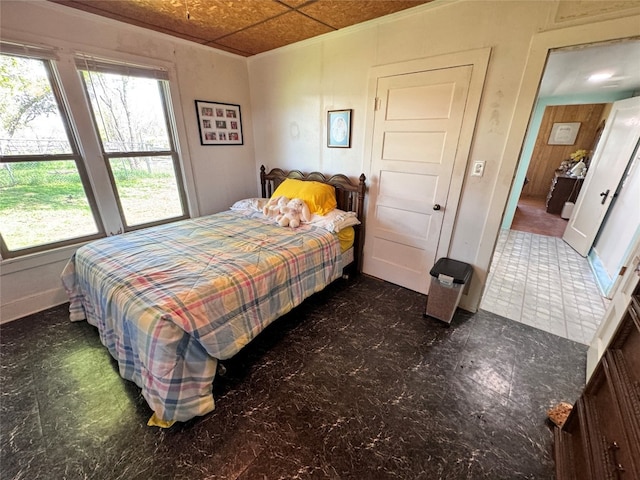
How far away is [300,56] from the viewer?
111 inches

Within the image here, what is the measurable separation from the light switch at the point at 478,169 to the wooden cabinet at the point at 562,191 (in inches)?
203

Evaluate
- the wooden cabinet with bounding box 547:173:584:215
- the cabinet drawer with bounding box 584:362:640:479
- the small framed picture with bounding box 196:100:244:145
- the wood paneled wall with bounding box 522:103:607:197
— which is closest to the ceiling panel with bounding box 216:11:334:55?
the small framed picture with bounding box 196:100:244:145

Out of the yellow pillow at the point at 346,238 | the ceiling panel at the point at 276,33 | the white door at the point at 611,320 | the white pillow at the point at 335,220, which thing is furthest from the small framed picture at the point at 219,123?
the white door at the point at 611,320

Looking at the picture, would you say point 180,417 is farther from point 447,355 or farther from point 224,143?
point 224,143

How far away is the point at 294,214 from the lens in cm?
259

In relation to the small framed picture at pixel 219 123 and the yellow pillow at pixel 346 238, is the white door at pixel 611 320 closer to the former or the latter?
the yellow pillow at pixel 346 238

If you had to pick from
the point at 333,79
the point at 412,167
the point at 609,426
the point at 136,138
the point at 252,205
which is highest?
the point at 333,79

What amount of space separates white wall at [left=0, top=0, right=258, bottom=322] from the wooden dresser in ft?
11.7

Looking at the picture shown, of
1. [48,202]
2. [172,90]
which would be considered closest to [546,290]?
[172,90]

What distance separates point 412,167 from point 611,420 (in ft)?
6.46

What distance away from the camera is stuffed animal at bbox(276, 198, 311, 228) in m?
2.53

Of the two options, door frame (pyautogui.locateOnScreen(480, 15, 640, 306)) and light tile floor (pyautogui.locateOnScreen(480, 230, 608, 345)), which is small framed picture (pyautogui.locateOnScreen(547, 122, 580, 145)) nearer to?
light tile floor (pyautogui.locateOnScreen(480, 230, 608, 345))

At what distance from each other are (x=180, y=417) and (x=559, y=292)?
3.55 meters

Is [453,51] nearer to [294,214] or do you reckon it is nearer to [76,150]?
[294,214]
